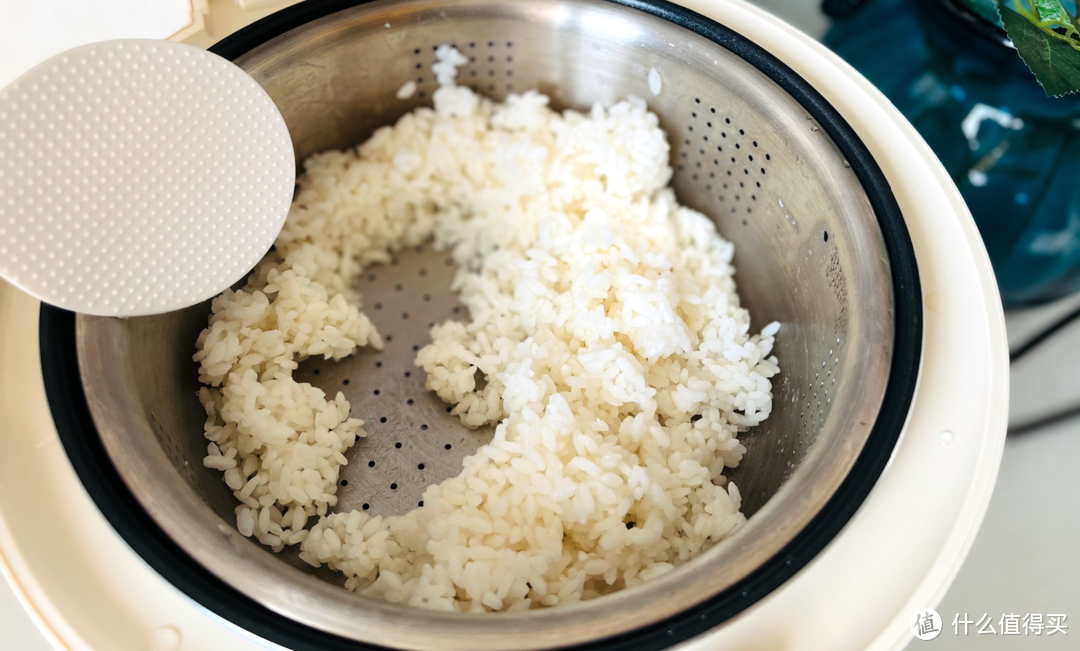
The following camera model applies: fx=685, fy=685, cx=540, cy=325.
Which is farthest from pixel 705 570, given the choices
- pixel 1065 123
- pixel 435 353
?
pixel 1065 123

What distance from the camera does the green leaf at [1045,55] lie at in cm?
90

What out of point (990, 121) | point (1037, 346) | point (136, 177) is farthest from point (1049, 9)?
point (136, 177)

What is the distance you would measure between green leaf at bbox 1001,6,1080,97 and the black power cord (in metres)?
0.74

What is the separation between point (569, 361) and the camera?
3.24 feet

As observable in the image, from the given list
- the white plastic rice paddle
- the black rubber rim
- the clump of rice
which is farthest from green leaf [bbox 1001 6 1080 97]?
the white plastic rice paddle

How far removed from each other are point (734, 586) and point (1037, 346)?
1.22 m

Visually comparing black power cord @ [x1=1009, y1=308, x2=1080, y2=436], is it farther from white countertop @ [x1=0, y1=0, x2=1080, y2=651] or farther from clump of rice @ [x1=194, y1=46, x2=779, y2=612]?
clump of rice @ [x1=194, y1=46, x2=779, y2=612]

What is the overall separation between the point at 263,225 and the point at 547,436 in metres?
0.48

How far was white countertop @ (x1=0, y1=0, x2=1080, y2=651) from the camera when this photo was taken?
911 mm

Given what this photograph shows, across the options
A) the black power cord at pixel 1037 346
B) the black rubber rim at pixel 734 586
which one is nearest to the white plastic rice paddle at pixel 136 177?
the black rubber rim at pixel 734 586

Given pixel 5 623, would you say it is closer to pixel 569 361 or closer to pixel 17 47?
pixel 17 47

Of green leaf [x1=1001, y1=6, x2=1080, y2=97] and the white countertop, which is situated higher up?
green leaf [x1=1001, y1=6, x2=1080, y2=97]

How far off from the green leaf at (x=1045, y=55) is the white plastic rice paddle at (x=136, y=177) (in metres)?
0.99

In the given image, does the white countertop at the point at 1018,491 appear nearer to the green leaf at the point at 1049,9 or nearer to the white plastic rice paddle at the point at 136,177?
the white plastic rice paddle at the point at 136,177
